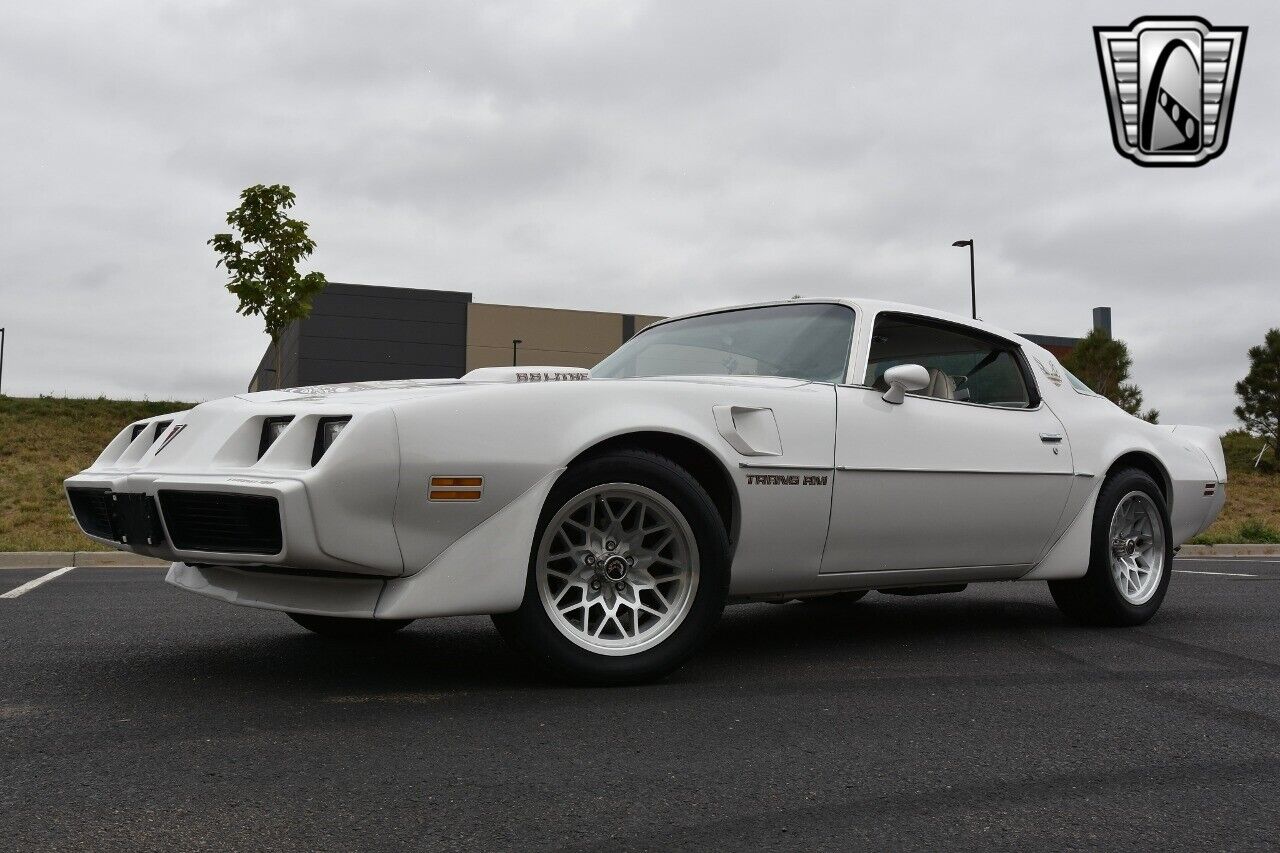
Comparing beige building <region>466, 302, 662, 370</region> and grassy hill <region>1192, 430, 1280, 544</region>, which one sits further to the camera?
beige building <region>466, 302, 662, 370</region>

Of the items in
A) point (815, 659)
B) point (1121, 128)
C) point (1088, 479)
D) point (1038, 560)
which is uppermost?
point (1121, 128)

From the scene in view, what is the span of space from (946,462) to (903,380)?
0.41 meters

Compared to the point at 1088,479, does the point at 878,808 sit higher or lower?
lower

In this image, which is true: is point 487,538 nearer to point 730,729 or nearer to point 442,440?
point 442,440

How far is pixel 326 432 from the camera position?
131 inches

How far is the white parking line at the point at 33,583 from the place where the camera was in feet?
21.1

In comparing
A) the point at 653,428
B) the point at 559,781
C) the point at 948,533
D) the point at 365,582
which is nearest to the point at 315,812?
the point at 559,781

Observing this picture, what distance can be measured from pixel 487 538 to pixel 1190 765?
197cm

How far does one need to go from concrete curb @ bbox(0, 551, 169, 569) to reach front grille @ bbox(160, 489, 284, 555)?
5983 millimetres

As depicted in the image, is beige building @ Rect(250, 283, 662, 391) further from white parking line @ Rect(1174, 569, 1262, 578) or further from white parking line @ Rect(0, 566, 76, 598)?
white parking line @ Rect(0, 566, 76, 598)

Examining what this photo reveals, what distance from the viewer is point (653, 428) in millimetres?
3648

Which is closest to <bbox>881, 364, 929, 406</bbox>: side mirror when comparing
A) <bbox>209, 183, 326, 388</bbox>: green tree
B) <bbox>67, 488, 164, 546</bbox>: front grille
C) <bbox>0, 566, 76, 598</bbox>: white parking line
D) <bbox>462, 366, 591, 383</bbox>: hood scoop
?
<bbox>462, 366, 591, 383</bbox>: hood scoop

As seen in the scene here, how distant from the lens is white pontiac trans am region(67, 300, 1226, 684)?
3.28 m

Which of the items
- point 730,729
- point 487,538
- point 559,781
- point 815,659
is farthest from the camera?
point 815,659
